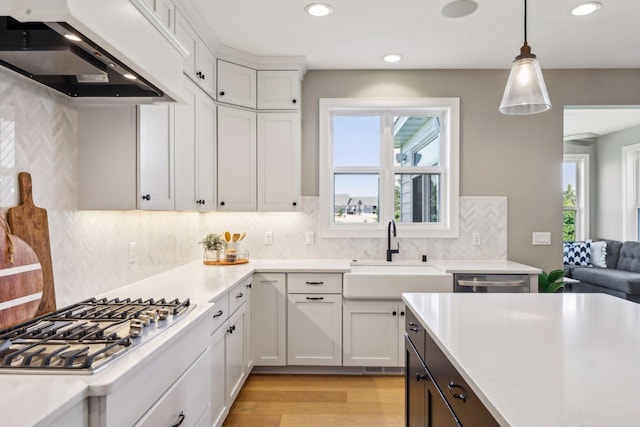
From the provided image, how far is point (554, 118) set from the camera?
141 inches

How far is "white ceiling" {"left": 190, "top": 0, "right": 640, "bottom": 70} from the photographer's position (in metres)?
2.51

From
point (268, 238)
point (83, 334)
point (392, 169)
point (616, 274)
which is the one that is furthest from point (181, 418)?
point (616, 274)

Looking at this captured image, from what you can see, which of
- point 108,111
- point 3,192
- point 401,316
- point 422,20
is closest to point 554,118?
point 422,20

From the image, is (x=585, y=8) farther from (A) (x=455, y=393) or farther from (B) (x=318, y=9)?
(A) (x=455, y=393)

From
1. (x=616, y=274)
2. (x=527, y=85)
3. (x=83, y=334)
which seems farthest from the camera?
(x=616, y=274)

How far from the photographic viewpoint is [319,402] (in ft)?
9.04

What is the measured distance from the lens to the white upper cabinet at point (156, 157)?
6.40 ft

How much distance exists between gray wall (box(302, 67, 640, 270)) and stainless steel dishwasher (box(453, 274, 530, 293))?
1.93 feet

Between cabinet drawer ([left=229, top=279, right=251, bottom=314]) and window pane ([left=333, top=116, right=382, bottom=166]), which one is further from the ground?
window pane ([left=333, top=116, right=382, bottom=166])

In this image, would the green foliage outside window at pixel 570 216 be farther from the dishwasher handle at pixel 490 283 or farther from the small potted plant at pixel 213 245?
the small potted plant at pixel 213 245

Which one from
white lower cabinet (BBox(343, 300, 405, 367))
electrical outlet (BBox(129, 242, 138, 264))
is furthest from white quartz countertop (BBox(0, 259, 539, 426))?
white lower cabinet (BBox(343, 300, 405, 367))

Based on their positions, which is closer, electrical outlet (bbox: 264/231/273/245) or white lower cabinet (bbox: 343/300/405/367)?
white lower cabinet (bbox: 343/300/405/367)

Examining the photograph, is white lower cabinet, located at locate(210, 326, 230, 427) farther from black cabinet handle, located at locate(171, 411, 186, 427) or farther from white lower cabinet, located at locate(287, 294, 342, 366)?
white lower cabinet, located at locate(287, 294, 342, 366)

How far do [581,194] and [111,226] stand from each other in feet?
23.8
